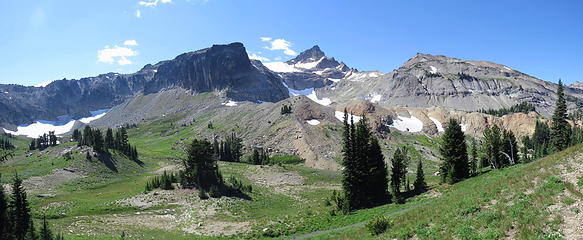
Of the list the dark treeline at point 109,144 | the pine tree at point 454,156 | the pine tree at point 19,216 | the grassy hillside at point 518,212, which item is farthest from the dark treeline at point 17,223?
the dark treeline at point 109,144

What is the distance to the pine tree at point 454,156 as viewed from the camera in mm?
49406

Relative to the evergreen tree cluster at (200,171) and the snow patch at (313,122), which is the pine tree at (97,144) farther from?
the snow patch at (313,122)

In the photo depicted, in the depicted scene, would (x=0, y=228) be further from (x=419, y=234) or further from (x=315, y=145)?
(x=315, y=145)

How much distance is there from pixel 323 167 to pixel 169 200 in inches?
2684

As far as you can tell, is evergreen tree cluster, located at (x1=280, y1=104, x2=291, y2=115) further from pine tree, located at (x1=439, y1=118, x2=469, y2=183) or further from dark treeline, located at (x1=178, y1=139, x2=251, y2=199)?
pine tree, located at (x1=439, y1=118, x2=469, y2=183)

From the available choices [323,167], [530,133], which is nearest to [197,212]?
[323,167]

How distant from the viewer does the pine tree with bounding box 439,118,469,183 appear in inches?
1945

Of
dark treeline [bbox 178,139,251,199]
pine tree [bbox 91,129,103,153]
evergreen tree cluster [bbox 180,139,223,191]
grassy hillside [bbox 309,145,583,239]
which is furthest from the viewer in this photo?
pine tree [bbox 91,129,103,153]

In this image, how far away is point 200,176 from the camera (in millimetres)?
69625

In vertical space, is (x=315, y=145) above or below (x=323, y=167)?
above

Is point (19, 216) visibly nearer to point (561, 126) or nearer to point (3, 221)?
point (3, 221)

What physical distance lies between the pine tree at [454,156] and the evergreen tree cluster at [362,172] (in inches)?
408

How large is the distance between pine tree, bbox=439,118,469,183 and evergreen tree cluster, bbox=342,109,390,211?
34.0 feet

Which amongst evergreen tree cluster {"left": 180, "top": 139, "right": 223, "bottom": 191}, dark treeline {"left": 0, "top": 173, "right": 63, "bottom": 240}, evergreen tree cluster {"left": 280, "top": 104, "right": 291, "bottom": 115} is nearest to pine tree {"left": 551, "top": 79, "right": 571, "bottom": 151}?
evergreen tree cluster {"left": 180, "top": 139, "right": 223, "bottom": 191}
